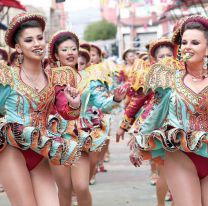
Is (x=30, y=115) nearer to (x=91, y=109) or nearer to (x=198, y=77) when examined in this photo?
(x=198, y=77)

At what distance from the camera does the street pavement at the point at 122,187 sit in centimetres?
897

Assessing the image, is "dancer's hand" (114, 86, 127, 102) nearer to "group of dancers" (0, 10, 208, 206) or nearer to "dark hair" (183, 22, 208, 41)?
"group of dancers" (0, 10, 208, 206)

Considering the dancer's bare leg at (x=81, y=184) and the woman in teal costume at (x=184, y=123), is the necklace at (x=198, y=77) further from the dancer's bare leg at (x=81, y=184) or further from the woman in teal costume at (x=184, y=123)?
the dancer's bare leg at (x=81, y=184)

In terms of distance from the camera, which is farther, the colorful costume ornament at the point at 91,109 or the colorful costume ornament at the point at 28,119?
the colorful costume ornament at the point at 91,109

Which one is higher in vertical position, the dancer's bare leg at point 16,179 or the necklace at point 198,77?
the necklace at point 198,77

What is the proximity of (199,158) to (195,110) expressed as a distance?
1.22 feet

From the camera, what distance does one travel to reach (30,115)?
5605 millimetres

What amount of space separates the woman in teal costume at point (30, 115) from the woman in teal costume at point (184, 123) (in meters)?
0.68

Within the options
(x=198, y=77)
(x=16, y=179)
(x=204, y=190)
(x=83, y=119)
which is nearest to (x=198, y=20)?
(x=198, y=77)

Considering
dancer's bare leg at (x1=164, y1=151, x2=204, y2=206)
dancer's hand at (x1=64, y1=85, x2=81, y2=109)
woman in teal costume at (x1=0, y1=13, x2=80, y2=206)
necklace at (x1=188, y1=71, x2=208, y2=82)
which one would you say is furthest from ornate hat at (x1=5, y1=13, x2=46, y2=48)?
dancer's bare leg at (x1=164, y1=151, x2=204, y2=206)

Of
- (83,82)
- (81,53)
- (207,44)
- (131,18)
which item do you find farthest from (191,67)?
(131,18)

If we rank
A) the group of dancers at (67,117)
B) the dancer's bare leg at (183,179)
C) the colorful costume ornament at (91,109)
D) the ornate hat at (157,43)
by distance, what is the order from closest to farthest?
the dancer's bare leg at (183,179)
the group of dancers at (67,117)
the colorful costume ornament at (91,109)
the ornate hat at (157,43)

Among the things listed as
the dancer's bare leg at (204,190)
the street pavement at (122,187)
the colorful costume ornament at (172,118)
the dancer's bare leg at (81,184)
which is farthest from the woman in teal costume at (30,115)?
the street pavement at (122,187)

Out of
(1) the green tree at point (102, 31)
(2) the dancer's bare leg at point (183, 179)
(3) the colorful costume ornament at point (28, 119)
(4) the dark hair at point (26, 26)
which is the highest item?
(1) the green tree at point (102, 31)
